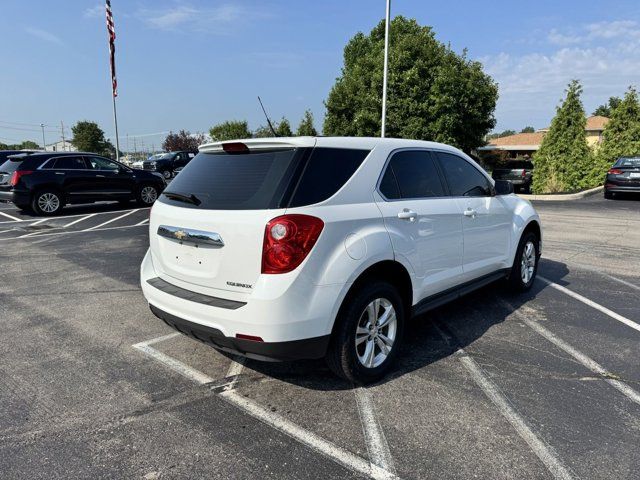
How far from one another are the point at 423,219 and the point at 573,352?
1.77 metres

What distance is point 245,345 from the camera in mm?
2877

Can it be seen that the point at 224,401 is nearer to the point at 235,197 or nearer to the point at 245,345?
the point at 245,345

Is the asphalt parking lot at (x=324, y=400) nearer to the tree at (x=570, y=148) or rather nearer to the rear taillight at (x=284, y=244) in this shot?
the rear taillight at (x=284, y=244)

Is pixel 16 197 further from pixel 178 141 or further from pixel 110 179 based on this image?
pixel 178 141

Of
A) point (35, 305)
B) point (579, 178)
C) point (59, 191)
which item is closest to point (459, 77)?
point (579, 178)

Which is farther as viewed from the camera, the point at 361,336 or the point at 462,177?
the point at 462,177

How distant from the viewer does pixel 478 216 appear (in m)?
4.51

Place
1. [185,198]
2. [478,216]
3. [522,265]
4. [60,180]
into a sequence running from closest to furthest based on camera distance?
[185,198] < [478,216] < [522,265] < [60,180]

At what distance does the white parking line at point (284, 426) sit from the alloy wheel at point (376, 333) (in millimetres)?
709

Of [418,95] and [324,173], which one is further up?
[418,95]

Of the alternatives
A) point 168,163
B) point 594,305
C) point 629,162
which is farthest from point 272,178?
point 168,163

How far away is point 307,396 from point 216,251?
118 cm

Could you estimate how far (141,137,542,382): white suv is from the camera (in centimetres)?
283

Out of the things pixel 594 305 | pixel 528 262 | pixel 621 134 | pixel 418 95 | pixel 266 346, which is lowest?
pixel 594 305
